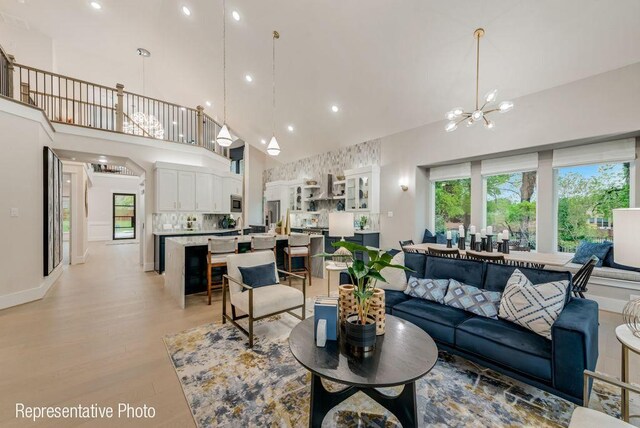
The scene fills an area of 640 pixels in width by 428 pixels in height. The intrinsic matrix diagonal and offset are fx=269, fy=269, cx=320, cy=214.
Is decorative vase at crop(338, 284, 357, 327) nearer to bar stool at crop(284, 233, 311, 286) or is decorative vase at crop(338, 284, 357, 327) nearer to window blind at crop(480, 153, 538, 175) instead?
bar stool at crop(284, 233, 311, 286)

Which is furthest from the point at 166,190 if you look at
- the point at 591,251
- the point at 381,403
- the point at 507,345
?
the point at 591,251

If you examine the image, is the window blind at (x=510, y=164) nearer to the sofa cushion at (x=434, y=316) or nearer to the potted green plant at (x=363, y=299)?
the sofa cushion at (x=434, y=316)

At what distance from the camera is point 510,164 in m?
4.89

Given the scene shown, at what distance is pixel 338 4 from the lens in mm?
3875

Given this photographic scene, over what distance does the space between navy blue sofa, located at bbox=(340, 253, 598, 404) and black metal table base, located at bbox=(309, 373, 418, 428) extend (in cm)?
82

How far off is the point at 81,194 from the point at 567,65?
1028cm

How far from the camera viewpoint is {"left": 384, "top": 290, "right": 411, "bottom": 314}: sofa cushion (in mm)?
2721

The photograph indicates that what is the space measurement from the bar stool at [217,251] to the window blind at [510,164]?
4837 mm

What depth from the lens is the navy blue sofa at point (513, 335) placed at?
1684 millimetres

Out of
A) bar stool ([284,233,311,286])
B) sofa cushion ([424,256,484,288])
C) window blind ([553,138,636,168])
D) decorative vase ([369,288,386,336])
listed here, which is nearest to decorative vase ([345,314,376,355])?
decorative vase ([369,288,386,336])

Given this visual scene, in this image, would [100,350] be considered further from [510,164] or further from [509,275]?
[510,164]

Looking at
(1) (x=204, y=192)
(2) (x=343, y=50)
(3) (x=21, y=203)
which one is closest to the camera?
(3) (x=21, y=203)

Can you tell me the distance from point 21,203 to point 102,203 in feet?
31.2

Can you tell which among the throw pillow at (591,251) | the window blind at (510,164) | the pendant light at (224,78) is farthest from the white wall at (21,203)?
the throw pillow at (591,251)
